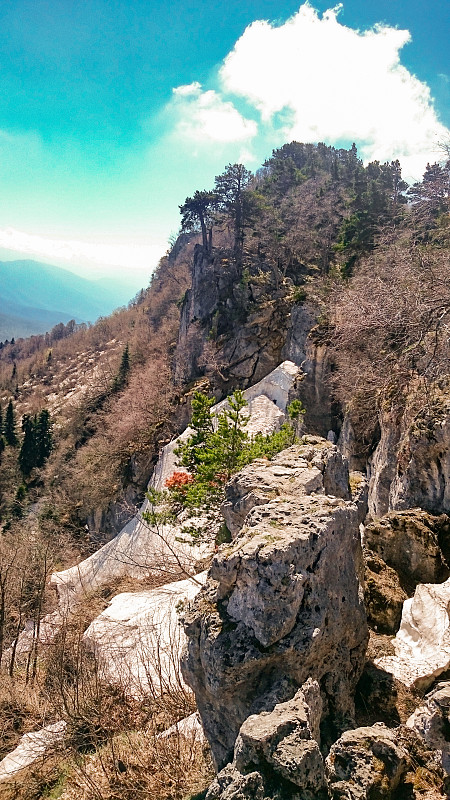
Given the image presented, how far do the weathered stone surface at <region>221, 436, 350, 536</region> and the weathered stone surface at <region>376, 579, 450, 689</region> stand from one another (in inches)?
56.1

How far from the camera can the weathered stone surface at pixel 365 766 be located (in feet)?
8.86

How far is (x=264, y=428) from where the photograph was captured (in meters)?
19.9

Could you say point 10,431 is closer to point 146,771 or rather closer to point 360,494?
point 146,771

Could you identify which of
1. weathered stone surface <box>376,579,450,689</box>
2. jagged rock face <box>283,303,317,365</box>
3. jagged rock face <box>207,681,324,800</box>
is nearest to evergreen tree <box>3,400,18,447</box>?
jagged rock face <box>283,303,317,365</box>

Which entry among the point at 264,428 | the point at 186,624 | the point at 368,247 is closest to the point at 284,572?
the point at 186,624

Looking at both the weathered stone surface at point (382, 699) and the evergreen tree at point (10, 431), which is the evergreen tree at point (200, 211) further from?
the weathered stone surface at point (382, 699)

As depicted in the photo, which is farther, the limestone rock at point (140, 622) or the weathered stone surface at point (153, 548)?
the weathered stone surface at point (153, 548)

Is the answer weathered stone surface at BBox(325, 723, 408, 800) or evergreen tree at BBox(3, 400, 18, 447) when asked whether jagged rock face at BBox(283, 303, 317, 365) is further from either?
evergreen tree at BBox(3, 400, 18, 447)

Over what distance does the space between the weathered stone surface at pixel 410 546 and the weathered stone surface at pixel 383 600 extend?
1.18 feet

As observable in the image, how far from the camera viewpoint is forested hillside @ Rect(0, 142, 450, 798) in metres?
→ 7.99

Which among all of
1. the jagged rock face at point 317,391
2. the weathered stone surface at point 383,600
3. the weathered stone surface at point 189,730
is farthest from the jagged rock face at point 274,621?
the jagged rock face at point 317,391

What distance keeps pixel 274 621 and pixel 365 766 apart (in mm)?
970

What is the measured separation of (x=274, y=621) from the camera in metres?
3.31

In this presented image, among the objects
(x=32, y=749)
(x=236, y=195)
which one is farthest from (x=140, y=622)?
(x=236, y=195)
